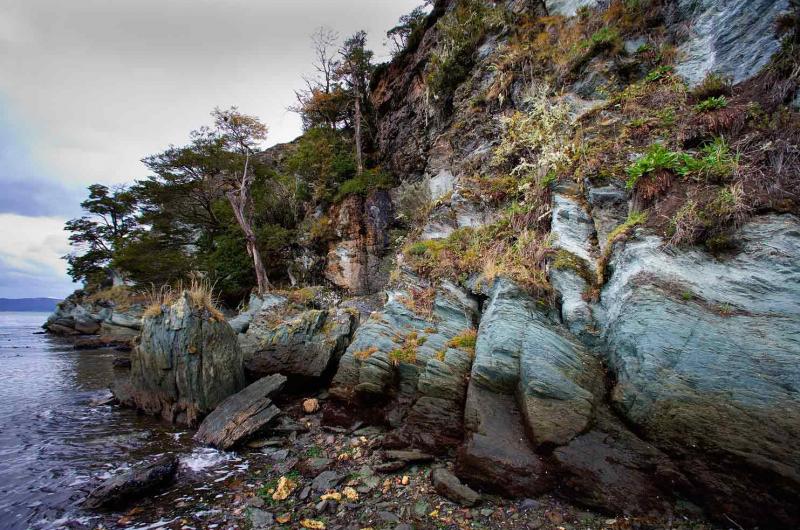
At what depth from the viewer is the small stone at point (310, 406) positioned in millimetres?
7746

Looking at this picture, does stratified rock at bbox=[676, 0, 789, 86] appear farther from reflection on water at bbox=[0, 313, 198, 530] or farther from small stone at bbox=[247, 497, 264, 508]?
reflection on water at bbox=[0, 313, 198, 530]

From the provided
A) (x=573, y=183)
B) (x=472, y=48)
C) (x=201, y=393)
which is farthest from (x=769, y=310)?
(x=472, y=48)

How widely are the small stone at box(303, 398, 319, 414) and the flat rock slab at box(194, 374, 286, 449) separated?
2.54 feet

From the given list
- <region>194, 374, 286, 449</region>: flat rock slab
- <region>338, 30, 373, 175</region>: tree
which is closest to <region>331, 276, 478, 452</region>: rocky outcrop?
<region>194, 374, 286, 449</region>: flat rock slab

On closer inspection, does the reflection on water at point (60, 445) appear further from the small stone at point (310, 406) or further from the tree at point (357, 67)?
the tree at point (357, 67)

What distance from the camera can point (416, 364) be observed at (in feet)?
21.8

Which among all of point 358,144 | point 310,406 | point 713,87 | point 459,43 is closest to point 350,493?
point 310,406

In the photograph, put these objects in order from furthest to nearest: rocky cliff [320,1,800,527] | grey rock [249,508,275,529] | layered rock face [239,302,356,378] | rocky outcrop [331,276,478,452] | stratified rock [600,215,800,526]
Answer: layered rock face [239,302,356,378] < rocky outcrop [331,276,478,452] < grey rock [249,508,275,529] < rocky cliff [320,1,800,527] < stratified rock [600,215,800,526]

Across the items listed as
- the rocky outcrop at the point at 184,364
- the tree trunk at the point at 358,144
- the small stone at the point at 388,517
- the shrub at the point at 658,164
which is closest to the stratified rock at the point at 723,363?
the shrub at the point at 658,164

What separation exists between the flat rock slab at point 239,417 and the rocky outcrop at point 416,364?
160cm

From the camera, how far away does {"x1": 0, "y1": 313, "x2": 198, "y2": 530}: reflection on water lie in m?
4.78

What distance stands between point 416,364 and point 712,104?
29.3 feet

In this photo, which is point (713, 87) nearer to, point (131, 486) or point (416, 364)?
point (416, 364)

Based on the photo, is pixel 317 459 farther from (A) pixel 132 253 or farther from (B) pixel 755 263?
(A) pixel 132 253
